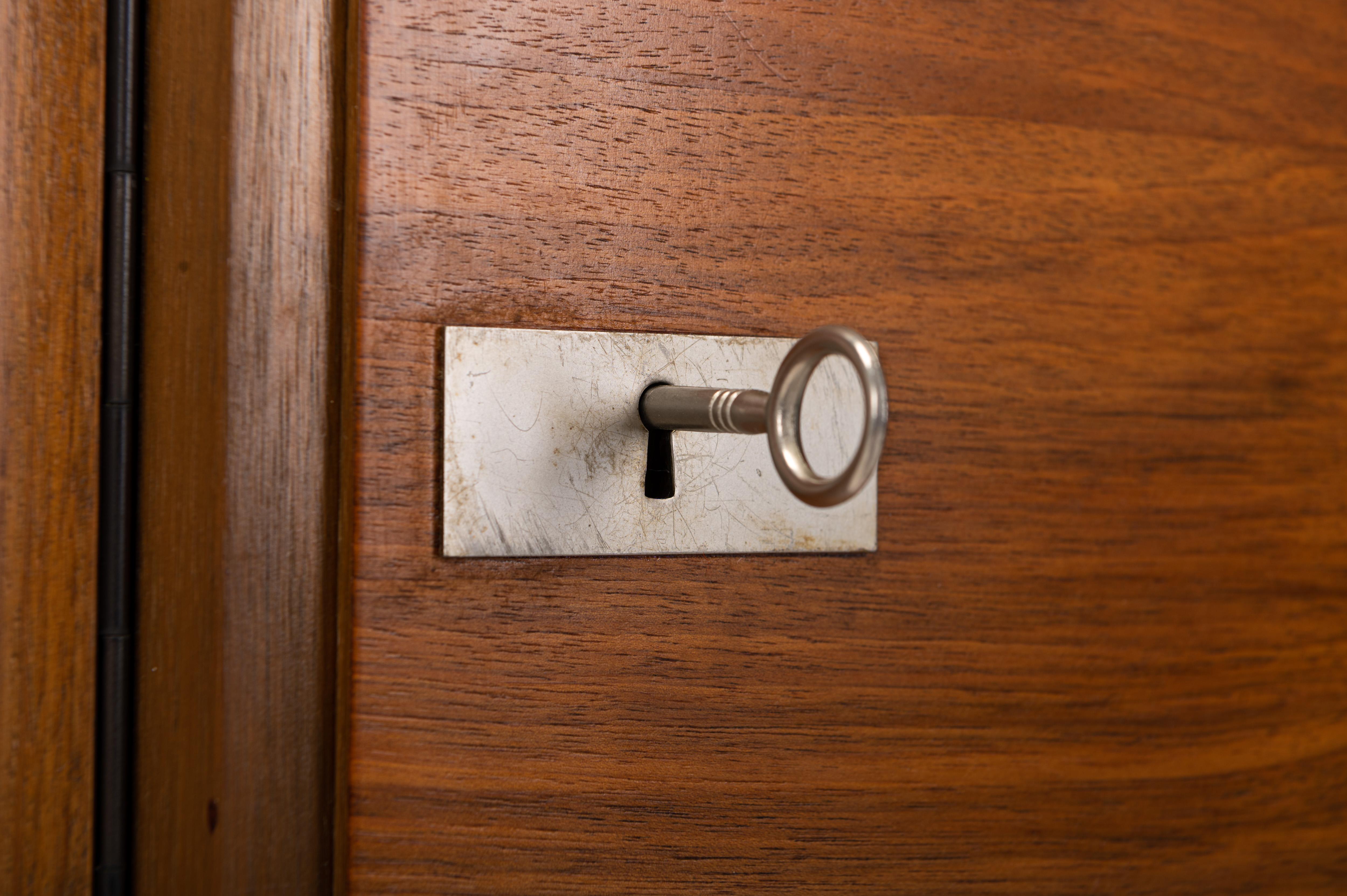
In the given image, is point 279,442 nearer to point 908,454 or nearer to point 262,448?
point 262,448

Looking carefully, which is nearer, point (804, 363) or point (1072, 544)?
point (804, 363)

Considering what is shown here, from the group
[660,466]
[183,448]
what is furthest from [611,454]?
[183,448]

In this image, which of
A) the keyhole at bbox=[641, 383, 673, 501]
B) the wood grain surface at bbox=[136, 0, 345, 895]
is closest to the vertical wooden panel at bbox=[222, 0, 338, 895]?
the wood grain surface at bbox=[136, 0, 345, 895]

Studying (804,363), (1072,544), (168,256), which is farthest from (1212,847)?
(168,256)

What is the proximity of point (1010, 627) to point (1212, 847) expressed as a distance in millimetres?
135

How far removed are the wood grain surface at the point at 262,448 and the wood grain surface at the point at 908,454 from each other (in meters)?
0.02

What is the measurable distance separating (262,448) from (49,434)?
78mm

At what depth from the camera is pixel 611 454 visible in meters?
0.35

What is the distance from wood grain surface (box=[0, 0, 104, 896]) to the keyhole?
185mm

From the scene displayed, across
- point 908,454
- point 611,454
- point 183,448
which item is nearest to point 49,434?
point 183,448

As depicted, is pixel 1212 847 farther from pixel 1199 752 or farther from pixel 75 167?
pixel 75 167

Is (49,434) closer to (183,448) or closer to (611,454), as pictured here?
(183,448)

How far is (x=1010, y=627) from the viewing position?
396mm

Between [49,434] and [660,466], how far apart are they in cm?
20
